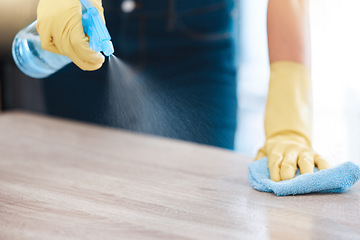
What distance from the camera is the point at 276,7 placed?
3.20 ft

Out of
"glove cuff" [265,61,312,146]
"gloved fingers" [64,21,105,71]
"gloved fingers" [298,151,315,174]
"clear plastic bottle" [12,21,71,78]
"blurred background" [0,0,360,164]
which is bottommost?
"blurred background" [0,0,360,164]

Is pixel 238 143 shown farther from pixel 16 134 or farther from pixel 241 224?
pixel 241 224

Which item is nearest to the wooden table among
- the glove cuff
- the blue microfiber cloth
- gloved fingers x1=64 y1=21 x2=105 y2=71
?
the blue microfiber cloth

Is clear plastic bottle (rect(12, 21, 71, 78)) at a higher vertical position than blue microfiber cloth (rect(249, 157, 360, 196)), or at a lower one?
higher

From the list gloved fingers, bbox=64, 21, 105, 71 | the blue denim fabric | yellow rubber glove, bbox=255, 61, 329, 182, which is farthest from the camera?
the blue denim fabric

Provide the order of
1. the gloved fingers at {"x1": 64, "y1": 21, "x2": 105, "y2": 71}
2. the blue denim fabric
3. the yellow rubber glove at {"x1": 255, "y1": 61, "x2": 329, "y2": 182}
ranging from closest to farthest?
the gloved fingers at {"x1": 64, "y1": 21, "x2": 105, "y2": 71} → the yellow rubber glove at {"x1": 255, "y1": 61, "x2": 329, "y2": 182} → the blue denim fabric

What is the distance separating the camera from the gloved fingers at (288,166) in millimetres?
852

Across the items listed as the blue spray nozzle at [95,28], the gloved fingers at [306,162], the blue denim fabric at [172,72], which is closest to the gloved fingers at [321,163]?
the gloved fingers at [306,162]

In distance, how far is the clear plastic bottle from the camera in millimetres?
988

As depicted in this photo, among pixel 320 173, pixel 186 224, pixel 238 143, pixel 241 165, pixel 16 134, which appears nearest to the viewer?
pixel 186 224

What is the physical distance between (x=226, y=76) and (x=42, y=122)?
629 millimetres

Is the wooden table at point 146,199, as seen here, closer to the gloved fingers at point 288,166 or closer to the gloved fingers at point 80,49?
the gloved fingers at point 288,166

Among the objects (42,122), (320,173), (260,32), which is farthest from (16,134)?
(260,32)

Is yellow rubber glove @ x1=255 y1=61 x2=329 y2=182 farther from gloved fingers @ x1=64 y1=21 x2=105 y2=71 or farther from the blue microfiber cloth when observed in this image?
gloved fingers @ x1=64 y1=21 x2=105 y2=71
